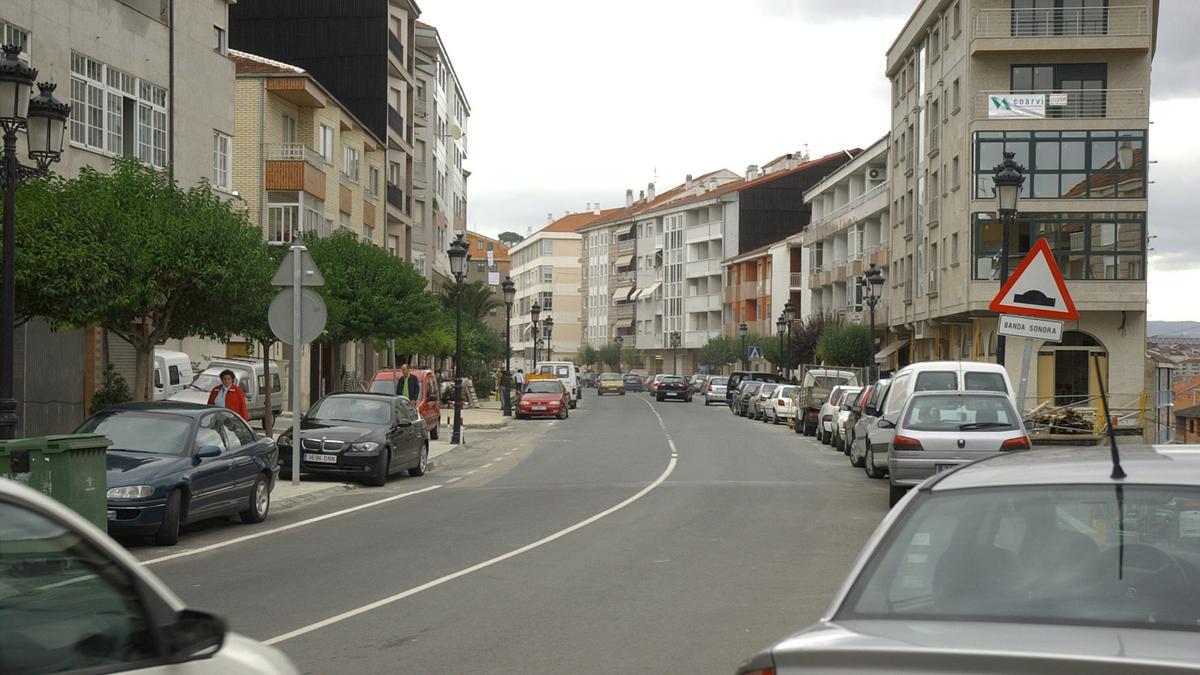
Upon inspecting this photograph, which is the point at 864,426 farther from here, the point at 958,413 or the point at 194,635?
the point at 194,635

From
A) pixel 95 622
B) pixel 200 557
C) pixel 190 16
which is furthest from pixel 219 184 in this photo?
pixel 95 622

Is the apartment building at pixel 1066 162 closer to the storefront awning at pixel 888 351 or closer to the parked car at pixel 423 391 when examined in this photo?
the storefront awning at pixel 888 351

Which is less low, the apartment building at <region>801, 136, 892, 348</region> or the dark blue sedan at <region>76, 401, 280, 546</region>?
the apartment building at <region>801, 136, 892, 348</region>

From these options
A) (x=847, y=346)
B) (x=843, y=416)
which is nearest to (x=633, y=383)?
(x=847, y=346)

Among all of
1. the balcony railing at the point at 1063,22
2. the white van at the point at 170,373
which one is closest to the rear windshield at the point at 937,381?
the white van at the point at 170,373

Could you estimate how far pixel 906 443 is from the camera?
19.1m

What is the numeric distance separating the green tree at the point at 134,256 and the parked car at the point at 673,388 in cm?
5819

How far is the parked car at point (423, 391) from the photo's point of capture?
1444 inches

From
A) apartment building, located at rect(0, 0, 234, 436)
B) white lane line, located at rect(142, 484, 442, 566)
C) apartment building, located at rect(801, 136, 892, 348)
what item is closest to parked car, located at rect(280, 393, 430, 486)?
white lane line, located at rect(142, 484, 442, 566)

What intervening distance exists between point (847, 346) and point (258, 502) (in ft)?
184

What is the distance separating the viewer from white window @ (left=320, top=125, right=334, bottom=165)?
5325cm

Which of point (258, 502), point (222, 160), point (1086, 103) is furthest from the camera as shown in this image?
point (1086, 103)

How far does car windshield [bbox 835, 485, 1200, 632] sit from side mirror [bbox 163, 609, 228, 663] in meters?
1.79

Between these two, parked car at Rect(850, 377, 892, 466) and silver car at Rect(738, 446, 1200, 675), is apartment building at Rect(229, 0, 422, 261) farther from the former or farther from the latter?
silver car at Rect(738, 446, 1200, 675)
